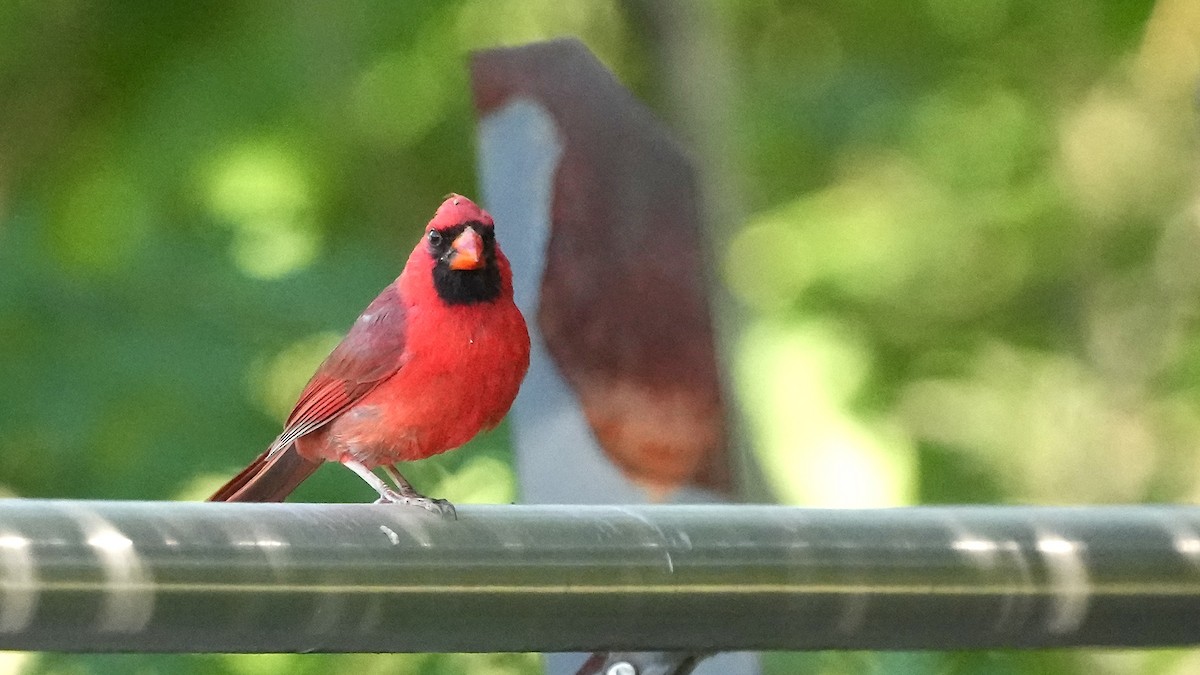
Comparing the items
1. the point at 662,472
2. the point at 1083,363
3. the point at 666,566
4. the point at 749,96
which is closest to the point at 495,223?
the point at 662,472

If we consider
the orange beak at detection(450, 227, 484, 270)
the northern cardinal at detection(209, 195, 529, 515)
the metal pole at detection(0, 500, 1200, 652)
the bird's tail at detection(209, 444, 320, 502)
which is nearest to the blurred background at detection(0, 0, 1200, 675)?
the bird's tail at detection(209, 444, 320, 502)

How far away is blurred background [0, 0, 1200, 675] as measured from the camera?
320cm

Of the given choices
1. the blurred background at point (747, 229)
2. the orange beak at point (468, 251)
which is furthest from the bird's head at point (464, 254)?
the blurred background at point (747, 229)

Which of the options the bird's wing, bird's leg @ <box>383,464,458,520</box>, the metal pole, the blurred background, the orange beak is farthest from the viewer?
the blurred background

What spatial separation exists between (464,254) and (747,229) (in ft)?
5.43

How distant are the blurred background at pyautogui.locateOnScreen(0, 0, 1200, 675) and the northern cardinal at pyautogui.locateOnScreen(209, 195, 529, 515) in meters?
0.76

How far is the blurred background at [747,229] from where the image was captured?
3201 millimetres

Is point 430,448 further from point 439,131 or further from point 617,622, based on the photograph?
point 439,131

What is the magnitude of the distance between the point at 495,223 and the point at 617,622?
101 cm

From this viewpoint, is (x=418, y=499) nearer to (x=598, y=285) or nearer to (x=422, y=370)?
(x=422, y=370)

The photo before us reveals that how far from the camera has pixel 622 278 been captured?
88.2 inches

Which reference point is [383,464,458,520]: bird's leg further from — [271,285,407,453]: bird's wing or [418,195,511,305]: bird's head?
[418,195,511,305]: bird's head

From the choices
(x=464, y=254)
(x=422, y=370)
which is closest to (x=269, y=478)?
(x=422, y=370)

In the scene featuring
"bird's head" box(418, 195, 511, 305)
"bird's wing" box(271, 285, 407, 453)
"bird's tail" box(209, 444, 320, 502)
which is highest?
"bird's head" box(418, 195, 511, 305)
